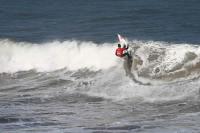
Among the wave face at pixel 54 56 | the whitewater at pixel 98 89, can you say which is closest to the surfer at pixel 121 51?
the whitewater at pixel 98 89

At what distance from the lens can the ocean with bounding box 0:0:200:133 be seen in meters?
17.9

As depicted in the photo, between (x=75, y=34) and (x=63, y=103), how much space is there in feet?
43.9

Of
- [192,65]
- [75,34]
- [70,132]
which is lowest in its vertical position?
[70,132]

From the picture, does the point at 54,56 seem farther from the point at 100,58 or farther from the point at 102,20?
the point at 102,20

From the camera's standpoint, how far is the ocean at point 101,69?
58.7 ft

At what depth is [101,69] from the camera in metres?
25.8

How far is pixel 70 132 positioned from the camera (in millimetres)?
16516

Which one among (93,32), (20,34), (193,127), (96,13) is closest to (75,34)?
(93,32)

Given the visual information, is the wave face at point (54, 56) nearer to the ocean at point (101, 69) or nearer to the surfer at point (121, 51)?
the ocean at point (101, 69)

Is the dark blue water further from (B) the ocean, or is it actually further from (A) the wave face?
(A) the wave face

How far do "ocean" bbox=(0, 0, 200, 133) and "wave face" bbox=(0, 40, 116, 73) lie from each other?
5cm

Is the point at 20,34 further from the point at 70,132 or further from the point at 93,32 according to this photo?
the point at 70,132

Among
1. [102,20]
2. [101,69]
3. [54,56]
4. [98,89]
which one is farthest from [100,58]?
[102,20]

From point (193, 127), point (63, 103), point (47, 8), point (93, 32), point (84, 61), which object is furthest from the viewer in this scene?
point (47, 8)
